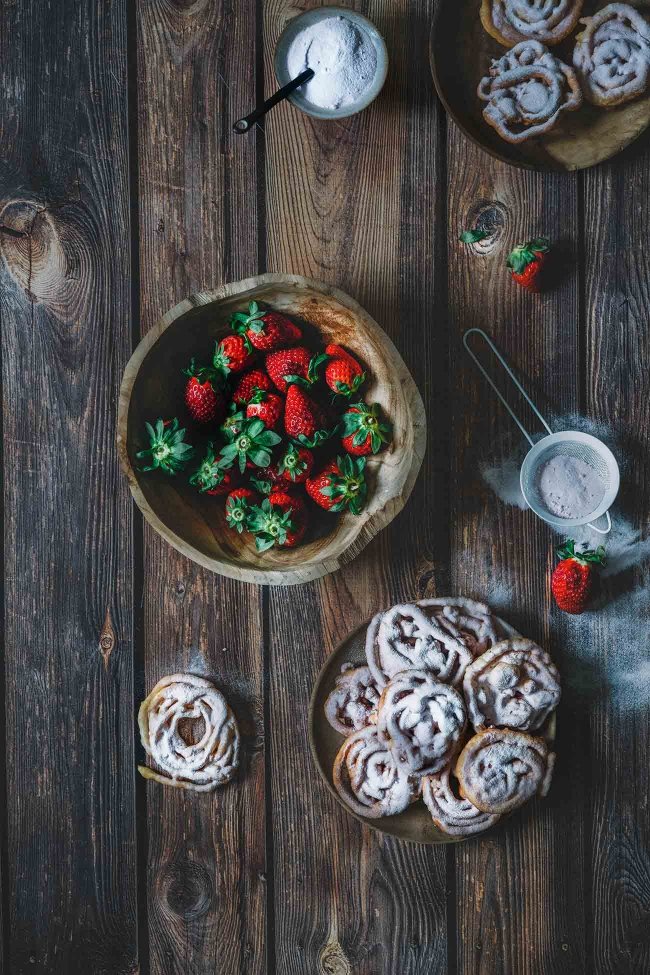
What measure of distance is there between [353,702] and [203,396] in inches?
24.4

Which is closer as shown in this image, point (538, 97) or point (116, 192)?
point (538, 97)

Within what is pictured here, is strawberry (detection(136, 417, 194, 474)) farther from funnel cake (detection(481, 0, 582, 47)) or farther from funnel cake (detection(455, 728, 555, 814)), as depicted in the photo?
funnel cake (detection(481, 0, 582, 47))

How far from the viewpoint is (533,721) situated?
146cm

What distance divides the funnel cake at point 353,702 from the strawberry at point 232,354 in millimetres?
598

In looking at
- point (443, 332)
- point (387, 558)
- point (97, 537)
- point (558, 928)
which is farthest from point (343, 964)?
point (443, 332)

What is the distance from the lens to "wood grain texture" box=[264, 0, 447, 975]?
1.53 m

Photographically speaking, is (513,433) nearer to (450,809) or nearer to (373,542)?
(373,542)

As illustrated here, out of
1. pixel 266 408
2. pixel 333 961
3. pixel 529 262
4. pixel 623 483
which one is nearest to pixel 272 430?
pixel 266 408

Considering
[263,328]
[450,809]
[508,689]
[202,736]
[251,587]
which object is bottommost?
[450,809]

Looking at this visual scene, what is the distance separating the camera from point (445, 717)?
1.41 metres

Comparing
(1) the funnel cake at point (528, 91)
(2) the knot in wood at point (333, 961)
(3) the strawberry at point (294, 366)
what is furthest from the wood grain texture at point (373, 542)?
(3) the strawberry at point (294, 366)

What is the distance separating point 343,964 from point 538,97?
167cm

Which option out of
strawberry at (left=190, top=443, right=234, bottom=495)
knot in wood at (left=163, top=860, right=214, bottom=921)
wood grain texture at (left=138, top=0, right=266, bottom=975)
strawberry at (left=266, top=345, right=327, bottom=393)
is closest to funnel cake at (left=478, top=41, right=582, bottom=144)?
wood grain texture at (left=138, top=0, right=266, bottom=975)

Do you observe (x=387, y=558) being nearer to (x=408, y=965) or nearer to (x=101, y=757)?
(x=101, y=757)
